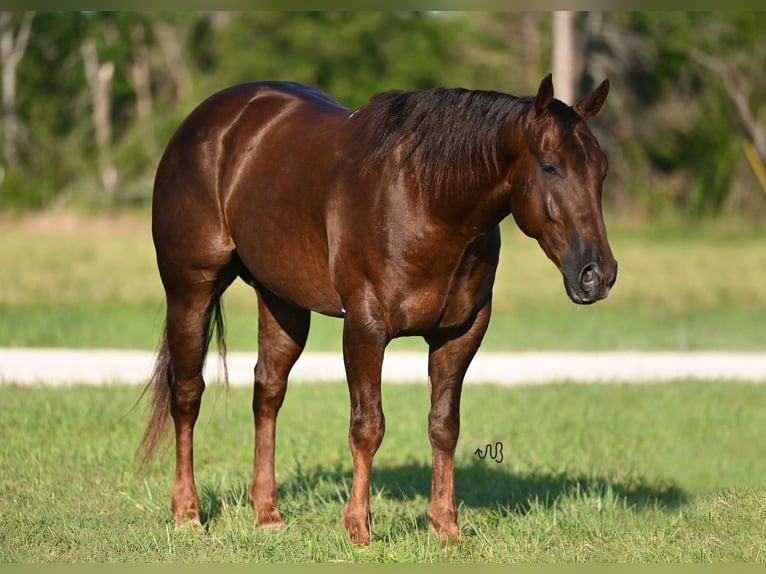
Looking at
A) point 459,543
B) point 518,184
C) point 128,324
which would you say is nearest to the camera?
point 518,184

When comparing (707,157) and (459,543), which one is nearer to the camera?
(459,543)

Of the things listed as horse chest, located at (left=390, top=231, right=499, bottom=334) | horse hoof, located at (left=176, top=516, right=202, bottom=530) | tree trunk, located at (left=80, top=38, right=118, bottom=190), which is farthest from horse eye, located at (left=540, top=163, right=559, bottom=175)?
tree trunk, located at (left=80, top=38, right=118, bottom=190)

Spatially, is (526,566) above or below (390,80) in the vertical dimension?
below

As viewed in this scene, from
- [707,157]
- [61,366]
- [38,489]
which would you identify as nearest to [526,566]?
[38,489]

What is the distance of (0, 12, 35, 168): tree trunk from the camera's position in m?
32.7

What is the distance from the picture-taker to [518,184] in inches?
211

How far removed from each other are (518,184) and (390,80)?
3110 cm

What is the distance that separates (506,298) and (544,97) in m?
14.5

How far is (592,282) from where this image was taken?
16.6 feet

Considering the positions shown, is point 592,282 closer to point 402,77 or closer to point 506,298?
point 506,298

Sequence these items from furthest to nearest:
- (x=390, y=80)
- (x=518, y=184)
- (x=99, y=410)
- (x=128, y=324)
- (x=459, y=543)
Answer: (x=390, y=80), (x=128, y=324), (x=99, y=410), (x=459, y=543), (x=518, y=184)

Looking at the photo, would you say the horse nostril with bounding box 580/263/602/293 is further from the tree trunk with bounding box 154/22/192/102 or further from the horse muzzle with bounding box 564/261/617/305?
the tree trunk with bounding box 154/22/192/102

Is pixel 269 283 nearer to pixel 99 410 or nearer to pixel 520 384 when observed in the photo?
pixel 99 410

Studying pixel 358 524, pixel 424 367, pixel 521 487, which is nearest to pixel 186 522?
pixel 358 524
